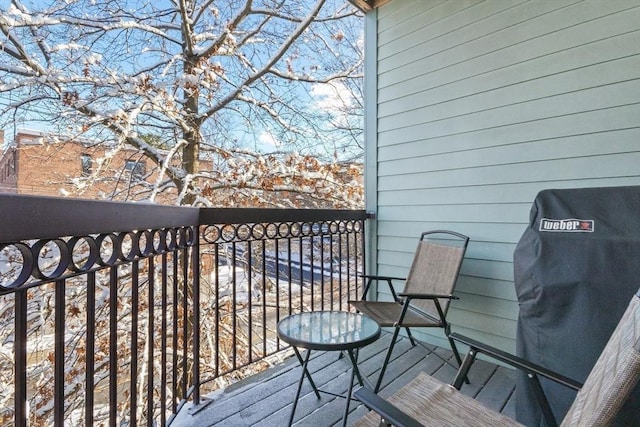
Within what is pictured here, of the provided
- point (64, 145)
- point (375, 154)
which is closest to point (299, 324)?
point (375, 154)

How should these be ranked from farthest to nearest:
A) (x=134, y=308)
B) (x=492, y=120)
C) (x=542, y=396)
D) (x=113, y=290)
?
(x=492, y=120)
(x=134, y=308)
(x=542, y=396)
(x=113, y=290)

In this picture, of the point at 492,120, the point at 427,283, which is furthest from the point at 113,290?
the point at 492,120

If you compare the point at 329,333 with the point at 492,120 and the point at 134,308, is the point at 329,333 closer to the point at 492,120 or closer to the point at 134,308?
the point at 134,308

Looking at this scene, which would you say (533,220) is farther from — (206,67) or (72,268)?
(206,67)

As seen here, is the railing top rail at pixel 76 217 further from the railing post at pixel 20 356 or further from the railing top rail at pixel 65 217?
the railing post at pixel 20 356

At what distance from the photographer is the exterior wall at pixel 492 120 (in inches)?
84.4

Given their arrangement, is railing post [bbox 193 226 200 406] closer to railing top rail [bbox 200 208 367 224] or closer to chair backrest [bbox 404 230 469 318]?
railing top rail [bbox 200 208 367 224]

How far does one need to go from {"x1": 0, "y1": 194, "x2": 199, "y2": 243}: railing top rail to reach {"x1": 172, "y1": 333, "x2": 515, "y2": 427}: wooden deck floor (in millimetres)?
1228

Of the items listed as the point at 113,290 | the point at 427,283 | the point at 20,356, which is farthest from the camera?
the point at 427,283

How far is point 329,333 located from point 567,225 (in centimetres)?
132

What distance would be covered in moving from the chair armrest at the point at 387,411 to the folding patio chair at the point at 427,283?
129 cm

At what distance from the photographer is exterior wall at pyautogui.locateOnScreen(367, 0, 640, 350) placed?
7.03 ft

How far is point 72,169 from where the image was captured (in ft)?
16.3

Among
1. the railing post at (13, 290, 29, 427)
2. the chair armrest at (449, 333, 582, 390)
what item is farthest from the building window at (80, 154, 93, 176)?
the chair armrest at (449, 333, 582, 390)
